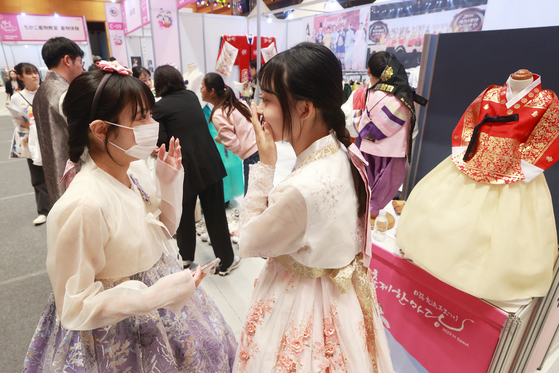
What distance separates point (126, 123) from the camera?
102 cm

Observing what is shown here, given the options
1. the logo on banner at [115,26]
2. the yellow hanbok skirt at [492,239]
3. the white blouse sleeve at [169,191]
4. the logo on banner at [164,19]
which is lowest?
the yellow hanbok skirt at [492,239]

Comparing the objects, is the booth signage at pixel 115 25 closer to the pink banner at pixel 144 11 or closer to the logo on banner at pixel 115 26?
the logo on banner at pixel 115 26

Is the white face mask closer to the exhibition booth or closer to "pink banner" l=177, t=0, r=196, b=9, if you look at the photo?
the exhibition booth

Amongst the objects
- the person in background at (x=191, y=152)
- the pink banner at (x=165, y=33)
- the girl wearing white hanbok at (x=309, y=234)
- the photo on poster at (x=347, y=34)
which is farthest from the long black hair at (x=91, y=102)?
the pink banner at (x=165, y=33)

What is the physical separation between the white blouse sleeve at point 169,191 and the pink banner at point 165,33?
16.9ft

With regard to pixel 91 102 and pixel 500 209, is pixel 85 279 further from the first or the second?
pixel 500 209

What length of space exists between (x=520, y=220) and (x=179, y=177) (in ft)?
4.74

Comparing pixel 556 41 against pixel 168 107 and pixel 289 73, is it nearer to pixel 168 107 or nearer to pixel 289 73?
pixel 289 73

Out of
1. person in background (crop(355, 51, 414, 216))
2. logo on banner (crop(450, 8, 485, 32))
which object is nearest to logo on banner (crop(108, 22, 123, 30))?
logo on banner (crop(450, 8, 485, 32))

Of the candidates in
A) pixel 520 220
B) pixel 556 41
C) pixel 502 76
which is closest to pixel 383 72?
pixel 502 76

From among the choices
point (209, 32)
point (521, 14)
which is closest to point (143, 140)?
point (521, 14)

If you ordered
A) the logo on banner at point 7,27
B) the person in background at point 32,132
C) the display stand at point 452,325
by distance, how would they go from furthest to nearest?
the logo on banner at point 7,27
the person in background at point 32,132
the display stand at point 452,325

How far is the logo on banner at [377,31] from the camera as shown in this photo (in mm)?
4562

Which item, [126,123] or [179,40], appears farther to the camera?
[179,40]
